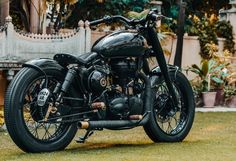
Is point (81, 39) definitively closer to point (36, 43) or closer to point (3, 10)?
point (36, 43)

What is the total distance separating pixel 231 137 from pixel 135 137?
104 centimetres

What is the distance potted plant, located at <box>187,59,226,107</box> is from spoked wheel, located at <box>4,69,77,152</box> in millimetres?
7850

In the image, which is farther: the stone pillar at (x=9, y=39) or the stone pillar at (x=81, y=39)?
the stone pillar at (x=81, y=39)

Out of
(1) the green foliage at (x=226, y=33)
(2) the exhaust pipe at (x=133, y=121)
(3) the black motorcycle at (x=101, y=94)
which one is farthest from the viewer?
(1) the green foliage at (x=226, y=33)

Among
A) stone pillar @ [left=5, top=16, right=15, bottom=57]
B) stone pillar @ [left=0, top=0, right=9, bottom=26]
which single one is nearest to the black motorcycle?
stone pillar @ [left=5, top=16, right=15, bottom=57]

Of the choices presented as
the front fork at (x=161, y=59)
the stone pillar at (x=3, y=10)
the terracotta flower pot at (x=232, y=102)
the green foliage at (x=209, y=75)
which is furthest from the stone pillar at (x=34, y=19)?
the front fork at (x=161, y=59)

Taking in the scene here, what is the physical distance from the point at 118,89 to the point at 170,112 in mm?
791

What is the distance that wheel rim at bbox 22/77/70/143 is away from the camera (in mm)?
5359

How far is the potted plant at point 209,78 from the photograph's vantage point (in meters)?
13.2

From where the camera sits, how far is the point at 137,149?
5.71 m

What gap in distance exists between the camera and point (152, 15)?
5992mm

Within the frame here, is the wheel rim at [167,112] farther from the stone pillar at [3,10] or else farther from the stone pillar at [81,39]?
the stone pillar at [3,10]

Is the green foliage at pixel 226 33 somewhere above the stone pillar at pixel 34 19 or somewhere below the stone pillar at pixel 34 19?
below

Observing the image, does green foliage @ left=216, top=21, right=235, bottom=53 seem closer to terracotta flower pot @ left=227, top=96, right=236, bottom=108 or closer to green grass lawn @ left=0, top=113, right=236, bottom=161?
terracotta flower pot @ left=227, top=96, right=236, bottom=108
